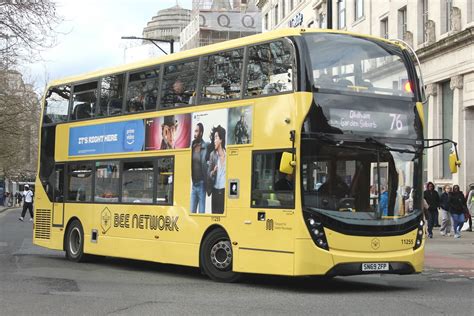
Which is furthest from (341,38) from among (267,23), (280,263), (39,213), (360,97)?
(267,23)

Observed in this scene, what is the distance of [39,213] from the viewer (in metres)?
18.6

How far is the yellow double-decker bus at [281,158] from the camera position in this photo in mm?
11492

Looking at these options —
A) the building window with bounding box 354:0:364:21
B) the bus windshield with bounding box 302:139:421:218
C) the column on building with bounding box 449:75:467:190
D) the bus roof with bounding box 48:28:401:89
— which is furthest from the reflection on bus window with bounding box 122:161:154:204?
the building window with bounding box 354:0:364:21

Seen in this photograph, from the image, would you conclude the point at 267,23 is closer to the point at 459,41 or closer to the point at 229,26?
the point at 229,26

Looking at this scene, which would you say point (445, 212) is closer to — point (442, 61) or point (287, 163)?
point (442, 61)

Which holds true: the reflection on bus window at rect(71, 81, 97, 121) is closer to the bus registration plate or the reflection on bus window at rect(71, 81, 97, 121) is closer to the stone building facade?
the bus registration plate

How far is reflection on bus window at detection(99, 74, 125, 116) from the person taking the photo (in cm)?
1580

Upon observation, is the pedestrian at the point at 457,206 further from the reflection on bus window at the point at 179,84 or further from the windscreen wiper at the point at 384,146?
the reflection on bus window at the point at 179,84

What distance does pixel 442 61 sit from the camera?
3394 centimetres

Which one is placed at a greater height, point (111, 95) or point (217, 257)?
point (111, 95)

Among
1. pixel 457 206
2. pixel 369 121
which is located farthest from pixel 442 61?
pixel 369 121

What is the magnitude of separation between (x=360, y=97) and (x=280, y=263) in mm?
2857

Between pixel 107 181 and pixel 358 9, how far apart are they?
30.8 m

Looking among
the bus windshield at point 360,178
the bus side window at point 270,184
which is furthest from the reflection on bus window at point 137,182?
the bus windshield at point 360,178
